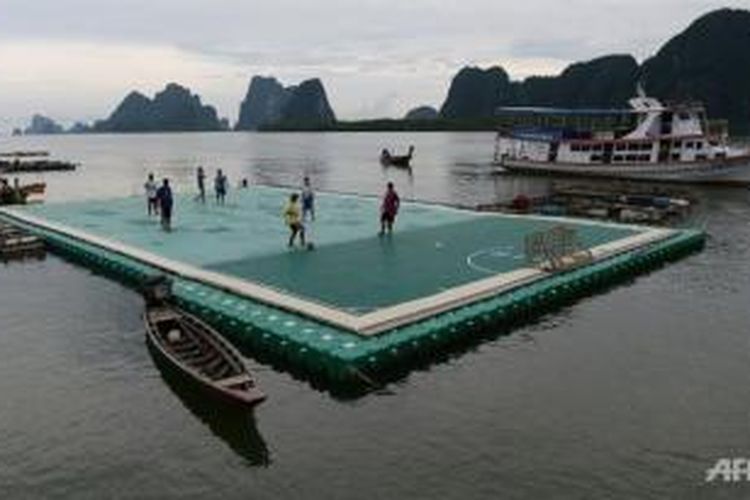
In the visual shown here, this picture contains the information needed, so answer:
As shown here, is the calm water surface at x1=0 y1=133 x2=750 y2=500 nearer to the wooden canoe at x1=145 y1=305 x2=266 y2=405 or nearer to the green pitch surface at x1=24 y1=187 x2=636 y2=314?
the wooden canoe at x1=145 y1=305 x2=266 y2=405

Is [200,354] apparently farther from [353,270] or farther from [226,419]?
[353,270]

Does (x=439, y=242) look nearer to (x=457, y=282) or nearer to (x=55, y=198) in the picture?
(x=457, y=282)

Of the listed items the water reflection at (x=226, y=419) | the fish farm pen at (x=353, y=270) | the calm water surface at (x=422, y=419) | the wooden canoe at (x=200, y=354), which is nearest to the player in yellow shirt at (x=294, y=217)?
the fish farm pen at (x=353, y=270)

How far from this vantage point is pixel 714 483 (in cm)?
1544

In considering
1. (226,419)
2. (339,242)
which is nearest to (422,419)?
(226,419)

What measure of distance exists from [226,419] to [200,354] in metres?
2.58

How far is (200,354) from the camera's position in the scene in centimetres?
2066

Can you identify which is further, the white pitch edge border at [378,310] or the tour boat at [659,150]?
the tour boat at [659,150]

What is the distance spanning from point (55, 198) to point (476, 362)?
60814mm

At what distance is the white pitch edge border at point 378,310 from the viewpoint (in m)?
22.5

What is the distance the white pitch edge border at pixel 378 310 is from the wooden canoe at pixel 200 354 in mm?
2835

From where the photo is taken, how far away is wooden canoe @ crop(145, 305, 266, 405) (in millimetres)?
18203

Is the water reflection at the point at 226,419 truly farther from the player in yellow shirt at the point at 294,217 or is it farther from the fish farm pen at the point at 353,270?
the player in yellow shirt at the point at 294,217

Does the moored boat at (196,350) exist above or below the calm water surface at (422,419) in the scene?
above
